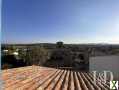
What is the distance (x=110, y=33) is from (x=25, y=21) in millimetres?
1039

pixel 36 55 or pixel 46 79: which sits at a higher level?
pixel 36 55

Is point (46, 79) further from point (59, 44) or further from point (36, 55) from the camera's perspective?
point (59, 44)

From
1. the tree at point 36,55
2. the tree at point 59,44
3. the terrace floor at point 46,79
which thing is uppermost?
the tree at point 59,44

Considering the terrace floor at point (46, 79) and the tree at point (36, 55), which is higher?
the tree at point (36, 55)

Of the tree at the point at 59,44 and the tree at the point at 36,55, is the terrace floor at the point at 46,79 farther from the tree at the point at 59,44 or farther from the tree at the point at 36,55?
the tree at the point at 59,44

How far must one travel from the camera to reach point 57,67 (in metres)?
4.87

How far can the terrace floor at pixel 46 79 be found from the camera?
4664 millimetres

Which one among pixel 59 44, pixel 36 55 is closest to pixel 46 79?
pixel 36 55

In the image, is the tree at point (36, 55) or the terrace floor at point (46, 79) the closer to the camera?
the terrace floor at point (46, 79)

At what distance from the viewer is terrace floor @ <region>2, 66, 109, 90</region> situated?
15.3ft

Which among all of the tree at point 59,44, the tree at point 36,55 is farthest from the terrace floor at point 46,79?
the tree at point 59,44

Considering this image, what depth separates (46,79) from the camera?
15.8 ft

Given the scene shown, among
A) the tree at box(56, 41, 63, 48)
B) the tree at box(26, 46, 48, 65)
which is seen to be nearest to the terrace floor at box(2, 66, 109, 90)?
the tree at box(26, 46, 48, 65)

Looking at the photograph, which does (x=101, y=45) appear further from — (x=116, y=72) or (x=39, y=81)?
(x=39, y=81)
